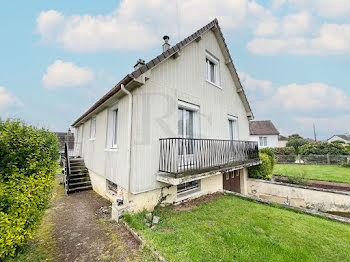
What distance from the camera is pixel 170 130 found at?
5754 mm

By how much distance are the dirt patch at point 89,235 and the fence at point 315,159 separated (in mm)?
24672

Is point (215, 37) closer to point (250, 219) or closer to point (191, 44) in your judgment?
point (191, 44)

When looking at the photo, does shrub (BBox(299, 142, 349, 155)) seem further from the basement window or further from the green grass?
the basement window

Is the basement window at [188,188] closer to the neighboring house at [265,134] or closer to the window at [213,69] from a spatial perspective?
the window at [213,69]

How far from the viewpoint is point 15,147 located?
323 centimetres

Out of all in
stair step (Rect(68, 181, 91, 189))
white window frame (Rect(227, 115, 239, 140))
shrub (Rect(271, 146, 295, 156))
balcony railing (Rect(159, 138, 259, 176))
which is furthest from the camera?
shrub (Rect(271, 146, 295, 156))

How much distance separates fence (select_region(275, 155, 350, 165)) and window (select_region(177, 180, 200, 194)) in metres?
21.0

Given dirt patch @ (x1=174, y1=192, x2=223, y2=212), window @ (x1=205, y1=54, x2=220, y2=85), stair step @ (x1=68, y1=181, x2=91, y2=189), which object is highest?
window @ (x1=205, y1=54, x2=220, y2=85)

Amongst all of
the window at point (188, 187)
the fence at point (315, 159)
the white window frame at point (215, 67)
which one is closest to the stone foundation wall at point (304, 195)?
the window at point (188, 187)

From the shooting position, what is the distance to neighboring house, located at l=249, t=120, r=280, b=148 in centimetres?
3030

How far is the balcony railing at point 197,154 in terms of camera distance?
16.6ft

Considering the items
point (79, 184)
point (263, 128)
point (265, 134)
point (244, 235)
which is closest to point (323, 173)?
point (244, 235)

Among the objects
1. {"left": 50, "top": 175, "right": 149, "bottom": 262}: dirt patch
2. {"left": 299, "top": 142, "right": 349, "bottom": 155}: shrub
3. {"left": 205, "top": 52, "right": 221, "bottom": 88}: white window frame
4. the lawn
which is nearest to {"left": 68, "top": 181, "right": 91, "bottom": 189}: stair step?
{"left": 50, "top": 175, "right": 149, "bottom": 262}: dirt patch

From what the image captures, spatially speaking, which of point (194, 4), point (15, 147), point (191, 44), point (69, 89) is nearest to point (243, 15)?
point (194, 4)
